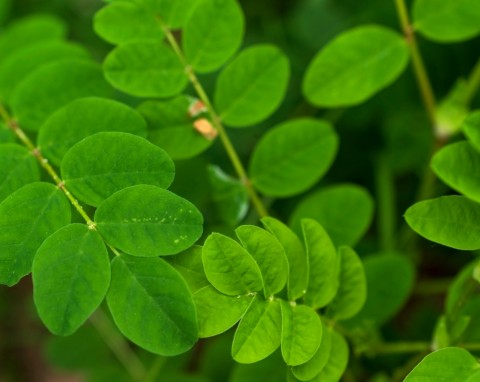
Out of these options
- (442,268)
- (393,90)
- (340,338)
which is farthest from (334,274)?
(442,268)

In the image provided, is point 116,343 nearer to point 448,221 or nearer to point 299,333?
point 299,333

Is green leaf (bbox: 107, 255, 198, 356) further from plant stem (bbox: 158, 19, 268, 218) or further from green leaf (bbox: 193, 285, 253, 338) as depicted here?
plant stem (bbox: 158, 19, 268, 218)

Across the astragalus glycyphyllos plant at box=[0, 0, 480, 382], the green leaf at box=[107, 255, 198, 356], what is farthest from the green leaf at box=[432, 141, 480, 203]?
the green leaf at box=[107, 255, 198, 356]

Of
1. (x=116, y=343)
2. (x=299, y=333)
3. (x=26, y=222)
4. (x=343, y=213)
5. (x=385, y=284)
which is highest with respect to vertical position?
(x=26, y=222)

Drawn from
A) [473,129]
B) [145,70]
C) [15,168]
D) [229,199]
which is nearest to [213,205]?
[229,199]

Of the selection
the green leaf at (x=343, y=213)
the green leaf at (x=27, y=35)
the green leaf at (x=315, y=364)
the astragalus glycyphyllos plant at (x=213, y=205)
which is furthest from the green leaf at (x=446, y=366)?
the green leaf at (x=27, y=35)

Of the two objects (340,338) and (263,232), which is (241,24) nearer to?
(263,232)
